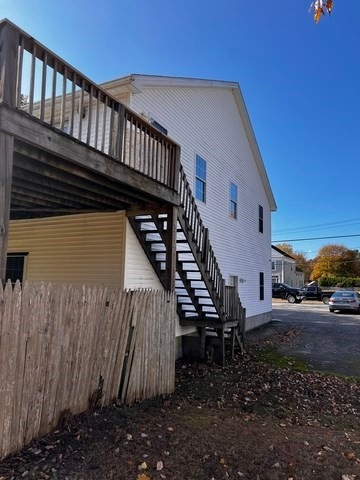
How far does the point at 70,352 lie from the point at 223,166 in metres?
9.92

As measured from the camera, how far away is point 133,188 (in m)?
5.84

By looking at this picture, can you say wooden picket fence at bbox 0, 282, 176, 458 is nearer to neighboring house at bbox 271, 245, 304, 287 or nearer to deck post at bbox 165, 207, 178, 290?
deck post at bbox 165, 207, 178, 290

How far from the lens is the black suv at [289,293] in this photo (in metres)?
33.1

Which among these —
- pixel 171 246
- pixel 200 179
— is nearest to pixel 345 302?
pixel 200 179

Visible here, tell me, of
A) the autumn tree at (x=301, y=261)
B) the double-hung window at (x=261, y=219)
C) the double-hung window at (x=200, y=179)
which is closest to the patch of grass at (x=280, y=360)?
the double-hung window at (x=200, y=179)

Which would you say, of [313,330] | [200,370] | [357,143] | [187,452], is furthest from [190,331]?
[357,143]

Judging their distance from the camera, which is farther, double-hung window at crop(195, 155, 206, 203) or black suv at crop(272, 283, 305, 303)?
black suv at crop(272, 283, 305, 303)

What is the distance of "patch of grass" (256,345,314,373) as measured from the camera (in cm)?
877

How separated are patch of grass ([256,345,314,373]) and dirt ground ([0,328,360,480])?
6.09 feet

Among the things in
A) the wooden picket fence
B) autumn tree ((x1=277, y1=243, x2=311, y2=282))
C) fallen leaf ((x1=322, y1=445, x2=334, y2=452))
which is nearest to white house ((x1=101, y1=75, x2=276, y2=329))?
the wooden picket fence

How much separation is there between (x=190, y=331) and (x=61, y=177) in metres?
5.97

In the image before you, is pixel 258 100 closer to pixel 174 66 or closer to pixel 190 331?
pixel 174 66

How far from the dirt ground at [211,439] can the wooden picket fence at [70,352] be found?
0.25 meters

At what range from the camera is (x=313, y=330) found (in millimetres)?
15258
